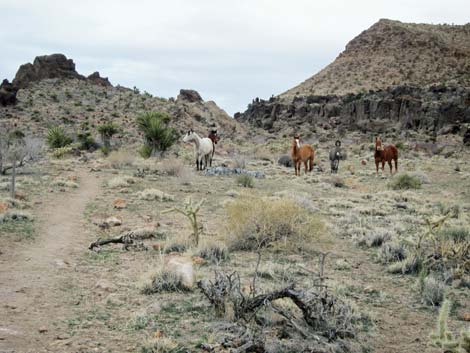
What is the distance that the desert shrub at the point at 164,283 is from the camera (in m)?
7.19

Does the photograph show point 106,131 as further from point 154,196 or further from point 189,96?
point 189,96

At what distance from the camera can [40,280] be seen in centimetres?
762

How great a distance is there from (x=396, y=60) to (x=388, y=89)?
2095cm

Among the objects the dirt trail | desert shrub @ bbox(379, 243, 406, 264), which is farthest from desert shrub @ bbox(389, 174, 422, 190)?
the dirt trail

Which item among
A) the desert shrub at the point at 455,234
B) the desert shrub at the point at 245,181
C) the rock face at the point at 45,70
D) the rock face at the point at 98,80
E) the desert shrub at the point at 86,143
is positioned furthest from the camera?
the rock face at the point at 98,80

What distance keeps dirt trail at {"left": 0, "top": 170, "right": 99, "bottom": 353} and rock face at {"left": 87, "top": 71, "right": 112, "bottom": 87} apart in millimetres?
56093

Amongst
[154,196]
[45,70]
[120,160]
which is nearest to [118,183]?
[154,196]

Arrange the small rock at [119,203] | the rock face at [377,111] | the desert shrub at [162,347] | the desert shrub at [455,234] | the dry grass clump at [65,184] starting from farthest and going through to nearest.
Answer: the rock face at [377,111]
the dry grass clump at [65,184]
the small rock at [119,203]
the desert shrub at [455,234]
the desert shrub at [162,347]

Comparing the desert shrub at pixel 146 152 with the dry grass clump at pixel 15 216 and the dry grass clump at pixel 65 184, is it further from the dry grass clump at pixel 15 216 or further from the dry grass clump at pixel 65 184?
the dry grass clump at pixel 15 216

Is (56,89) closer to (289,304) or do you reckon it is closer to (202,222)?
(202,222)

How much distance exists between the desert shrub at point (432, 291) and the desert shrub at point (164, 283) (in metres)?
3.15

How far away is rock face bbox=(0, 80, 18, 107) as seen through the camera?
50.9 meters

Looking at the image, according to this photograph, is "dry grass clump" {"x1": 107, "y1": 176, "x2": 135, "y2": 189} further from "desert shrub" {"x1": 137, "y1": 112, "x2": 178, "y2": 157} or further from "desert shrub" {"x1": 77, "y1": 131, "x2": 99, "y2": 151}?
"desert shrub" {"x1": 77, "y1": 131, "x2": 99, "y2": 151}

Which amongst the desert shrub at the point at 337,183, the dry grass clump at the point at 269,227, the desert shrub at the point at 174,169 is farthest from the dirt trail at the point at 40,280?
the desert shrub at the point at 337,183
